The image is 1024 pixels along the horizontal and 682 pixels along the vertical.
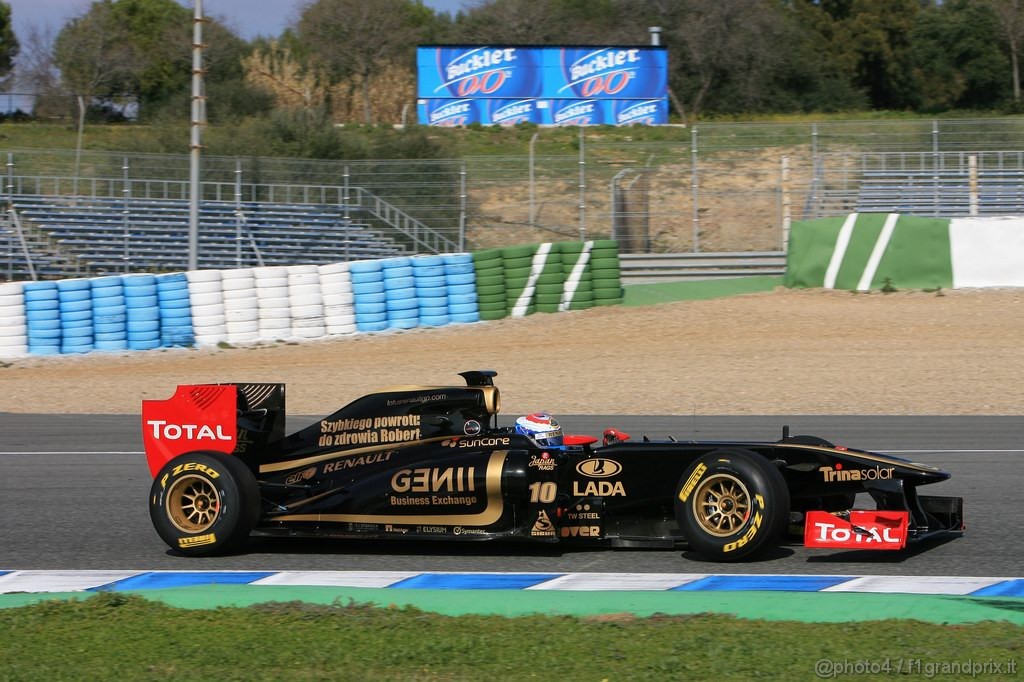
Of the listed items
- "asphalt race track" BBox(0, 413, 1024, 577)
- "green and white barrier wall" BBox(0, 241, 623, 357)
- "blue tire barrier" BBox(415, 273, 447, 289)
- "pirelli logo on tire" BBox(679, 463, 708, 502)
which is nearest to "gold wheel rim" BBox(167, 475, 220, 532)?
"asphalt race track" BBox(0, 413, 1024, 577)

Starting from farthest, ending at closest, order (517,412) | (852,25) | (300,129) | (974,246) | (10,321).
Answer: (852,25), (300,129), (974,246), (10,321), (517,412)

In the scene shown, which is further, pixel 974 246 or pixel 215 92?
pixel 215 92

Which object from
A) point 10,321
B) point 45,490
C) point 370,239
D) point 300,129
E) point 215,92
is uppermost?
point 215,92

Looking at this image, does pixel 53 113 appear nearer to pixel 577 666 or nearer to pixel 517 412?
pixel 517 412

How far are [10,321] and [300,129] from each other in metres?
15.1

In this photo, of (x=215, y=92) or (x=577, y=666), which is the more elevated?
(x=215, y=92)

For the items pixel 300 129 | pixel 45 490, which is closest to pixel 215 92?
pixel 300 129

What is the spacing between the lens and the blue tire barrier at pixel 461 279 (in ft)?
69.3

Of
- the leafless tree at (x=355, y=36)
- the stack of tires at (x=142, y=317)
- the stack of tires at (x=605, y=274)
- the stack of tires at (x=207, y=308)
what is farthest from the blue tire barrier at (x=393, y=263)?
the leafless tree at (x=355, y=36)

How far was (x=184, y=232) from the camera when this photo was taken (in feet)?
81.0

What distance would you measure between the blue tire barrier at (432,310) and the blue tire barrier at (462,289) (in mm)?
327

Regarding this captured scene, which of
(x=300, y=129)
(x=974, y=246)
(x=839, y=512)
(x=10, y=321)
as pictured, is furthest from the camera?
(x=300, y=129)

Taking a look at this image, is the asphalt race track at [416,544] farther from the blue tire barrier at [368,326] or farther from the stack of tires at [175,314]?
the blue tire barrier at [368,326]

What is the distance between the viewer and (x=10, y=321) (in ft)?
61.7
